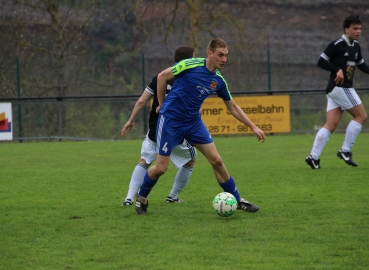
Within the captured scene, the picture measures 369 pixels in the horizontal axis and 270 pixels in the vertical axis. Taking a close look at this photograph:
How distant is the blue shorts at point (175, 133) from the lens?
630cm

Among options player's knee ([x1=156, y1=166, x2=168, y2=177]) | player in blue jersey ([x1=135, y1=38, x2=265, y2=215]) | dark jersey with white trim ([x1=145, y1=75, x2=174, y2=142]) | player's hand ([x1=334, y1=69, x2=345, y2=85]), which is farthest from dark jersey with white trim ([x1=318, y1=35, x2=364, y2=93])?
player's knee ([x1=156, y1=166, x2=168, y2=177])

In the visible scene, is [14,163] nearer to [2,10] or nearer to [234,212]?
[234,212]

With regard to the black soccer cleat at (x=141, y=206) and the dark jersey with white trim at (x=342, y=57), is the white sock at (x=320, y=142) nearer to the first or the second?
the dark jersey with white trim at (x=342, y=57)

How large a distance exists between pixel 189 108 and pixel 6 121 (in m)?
13.2

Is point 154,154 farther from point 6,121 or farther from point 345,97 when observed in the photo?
point 6,121

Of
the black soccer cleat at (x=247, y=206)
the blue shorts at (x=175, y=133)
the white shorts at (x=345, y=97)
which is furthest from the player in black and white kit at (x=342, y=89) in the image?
the blue shorts at (x=175, y=133)

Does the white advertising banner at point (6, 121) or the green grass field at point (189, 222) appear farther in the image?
the white advertising banner at point (6, 121)

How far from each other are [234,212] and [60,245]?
1.89 m

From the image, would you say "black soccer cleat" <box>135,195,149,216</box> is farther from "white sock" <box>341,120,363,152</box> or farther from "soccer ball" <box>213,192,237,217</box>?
"white sock" <box>341,120,363,152</box>

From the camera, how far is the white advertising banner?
60.3 feet

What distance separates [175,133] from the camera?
20.7ft

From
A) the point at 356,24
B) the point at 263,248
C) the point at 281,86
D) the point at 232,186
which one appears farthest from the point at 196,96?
the point at 281,86

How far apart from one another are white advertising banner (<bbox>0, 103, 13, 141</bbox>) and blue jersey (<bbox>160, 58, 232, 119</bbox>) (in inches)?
510

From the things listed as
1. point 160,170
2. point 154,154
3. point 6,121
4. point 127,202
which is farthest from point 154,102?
point 6,121
